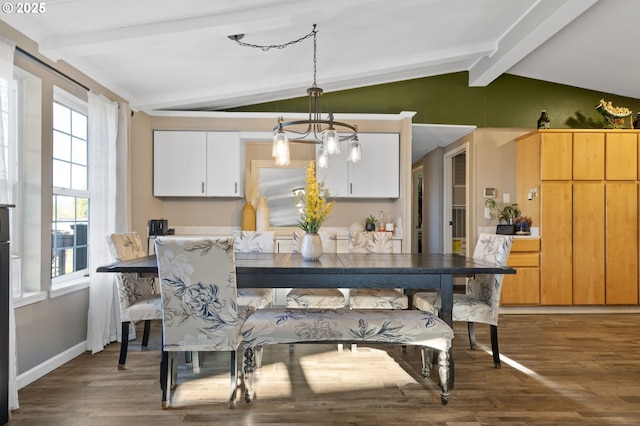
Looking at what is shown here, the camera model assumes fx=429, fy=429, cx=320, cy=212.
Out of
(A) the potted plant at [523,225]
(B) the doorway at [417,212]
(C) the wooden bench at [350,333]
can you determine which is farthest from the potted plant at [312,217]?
(B) the doorway at [417,212]

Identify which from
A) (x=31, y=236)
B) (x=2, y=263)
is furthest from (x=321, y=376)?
(x=31, y=236)

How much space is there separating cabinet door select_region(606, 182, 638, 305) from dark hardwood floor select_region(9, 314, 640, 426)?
4.58ft

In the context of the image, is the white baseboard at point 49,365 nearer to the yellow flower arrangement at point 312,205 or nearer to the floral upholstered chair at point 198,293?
the floral upholstered chair at point 198,293

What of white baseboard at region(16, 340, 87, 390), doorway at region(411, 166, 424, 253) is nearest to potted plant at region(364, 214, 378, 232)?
white baseboard at region(16, 340, 87, 390)

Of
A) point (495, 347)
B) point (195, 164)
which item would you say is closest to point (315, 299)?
point (495, 347)

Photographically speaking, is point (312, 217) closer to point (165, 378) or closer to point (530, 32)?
point (165, 378)

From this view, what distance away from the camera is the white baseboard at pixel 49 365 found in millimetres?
2715

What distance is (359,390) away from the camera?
2.65 metres

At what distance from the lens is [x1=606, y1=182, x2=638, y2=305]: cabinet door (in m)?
4.82

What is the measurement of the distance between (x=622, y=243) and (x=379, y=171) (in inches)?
112

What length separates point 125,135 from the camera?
13.0 feet

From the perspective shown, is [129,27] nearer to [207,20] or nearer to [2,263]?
[207,20]

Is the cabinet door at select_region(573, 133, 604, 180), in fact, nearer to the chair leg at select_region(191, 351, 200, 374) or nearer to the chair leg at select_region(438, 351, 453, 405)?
the chair leg at select_region(438, 351, 453, 405)

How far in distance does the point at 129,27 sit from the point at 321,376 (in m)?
2.74
